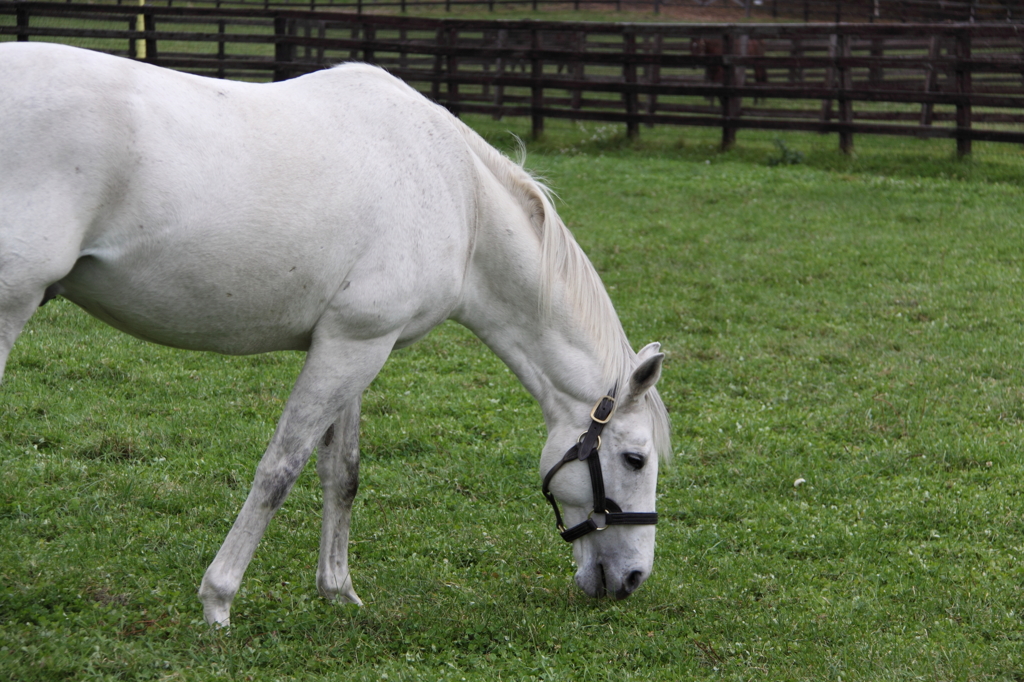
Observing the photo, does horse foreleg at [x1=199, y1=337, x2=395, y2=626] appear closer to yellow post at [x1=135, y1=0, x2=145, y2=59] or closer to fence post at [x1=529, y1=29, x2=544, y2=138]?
fence post at [x1=529, y1=29, x2=544, y2=138]

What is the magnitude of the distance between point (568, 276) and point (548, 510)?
158 centimetres

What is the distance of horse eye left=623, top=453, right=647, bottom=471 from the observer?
373 cm

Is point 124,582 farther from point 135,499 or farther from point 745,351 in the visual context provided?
point 745,351

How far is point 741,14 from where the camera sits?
111 ft

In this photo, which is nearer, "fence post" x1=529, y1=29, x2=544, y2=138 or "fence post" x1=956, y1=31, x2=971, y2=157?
"fence post" x1=956, y1=31, x2=971, y2=157

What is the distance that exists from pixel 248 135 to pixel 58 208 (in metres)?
0.65

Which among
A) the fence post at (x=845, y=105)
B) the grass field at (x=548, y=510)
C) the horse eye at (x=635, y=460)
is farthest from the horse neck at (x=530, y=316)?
the fence post at (x=845, y=105)

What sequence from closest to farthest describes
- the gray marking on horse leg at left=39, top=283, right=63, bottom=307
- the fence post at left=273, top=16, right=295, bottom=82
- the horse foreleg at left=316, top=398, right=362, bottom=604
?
the gray marking on horse leg at left=39, top=283, right=63, bottom=307 < the horse foreleg at left=316, top=398, right=362, bottom=604 < the fence post at left=273, top=16, right=295, bottom=82

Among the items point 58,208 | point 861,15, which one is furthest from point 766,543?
point 861,15

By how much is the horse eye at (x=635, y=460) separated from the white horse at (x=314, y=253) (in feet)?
0.03

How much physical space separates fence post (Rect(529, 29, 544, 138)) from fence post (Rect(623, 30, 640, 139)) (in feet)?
4.87

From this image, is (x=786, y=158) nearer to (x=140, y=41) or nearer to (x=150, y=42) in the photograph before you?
(x=150, y=42)

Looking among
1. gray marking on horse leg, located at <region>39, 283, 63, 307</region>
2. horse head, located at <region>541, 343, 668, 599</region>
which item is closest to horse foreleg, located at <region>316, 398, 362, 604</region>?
horse head, located at <region>541, 343, 668, 599</region>

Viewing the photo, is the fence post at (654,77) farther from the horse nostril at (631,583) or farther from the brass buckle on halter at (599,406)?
the horse nostril at (631,583)
